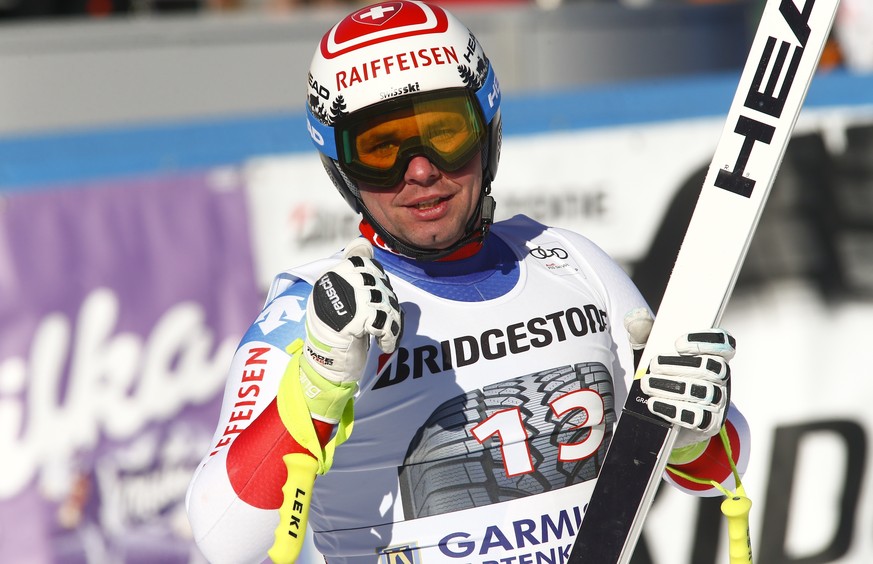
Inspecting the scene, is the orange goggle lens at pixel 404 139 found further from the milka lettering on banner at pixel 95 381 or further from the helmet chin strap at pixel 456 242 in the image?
the milka lettering on banner at pixel 95 381

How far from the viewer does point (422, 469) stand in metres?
2.70

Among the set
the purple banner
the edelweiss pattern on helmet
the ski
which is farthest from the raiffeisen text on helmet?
the purple banner

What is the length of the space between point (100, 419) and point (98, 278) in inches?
23.7

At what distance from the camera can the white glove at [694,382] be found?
2467 millimetres

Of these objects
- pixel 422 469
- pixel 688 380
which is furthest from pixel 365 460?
pixel 688 380

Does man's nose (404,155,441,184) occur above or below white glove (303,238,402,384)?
above

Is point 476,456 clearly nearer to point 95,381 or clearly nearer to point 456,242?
point 456,242

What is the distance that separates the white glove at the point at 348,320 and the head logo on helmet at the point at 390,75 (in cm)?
51

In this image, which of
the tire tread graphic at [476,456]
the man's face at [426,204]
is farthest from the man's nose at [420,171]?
the tire tread graphic at [476,456]

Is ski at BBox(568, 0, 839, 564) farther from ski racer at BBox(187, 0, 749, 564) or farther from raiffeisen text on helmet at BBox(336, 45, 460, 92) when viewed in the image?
raiffeisen text on helmet at BBox(336, 45, 460, 92)

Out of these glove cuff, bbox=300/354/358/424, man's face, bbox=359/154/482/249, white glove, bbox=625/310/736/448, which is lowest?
glove cuff, bbox=300/354/358/424

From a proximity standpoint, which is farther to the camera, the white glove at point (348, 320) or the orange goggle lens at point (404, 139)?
the orange goggle lens at point (404, 139)

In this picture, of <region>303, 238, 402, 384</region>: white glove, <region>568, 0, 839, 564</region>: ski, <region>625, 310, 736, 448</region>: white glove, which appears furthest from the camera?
<region>568, 0, 839, 564</region>: ski

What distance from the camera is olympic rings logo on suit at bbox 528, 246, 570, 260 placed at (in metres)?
3.03
